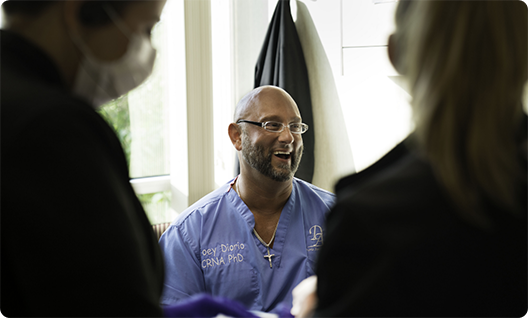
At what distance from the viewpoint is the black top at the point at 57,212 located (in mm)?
426

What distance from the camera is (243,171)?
1911 mm

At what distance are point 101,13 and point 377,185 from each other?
44cm

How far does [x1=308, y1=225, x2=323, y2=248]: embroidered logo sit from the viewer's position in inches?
67.2

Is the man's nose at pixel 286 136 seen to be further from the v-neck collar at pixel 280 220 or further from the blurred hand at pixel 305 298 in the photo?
the blurred hand at pixel 305 298

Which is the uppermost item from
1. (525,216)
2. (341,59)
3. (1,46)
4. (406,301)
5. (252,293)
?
(341,59)

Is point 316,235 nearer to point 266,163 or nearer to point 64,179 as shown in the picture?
point 266,163

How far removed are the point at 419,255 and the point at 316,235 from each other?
122 cm

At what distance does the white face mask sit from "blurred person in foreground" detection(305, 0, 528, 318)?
380 millimetres

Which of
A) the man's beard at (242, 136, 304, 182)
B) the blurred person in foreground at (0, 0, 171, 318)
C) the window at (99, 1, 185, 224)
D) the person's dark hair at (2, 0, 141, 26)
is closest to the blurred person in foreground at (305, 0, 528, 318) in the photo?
the blurred person in foreground at (0, 0, 171, 318)

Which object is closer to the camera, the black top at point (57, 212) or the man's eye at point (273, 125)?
the black top at point (57, 212)

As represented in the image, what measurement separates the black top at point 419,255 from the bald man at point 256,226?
3.40 ft

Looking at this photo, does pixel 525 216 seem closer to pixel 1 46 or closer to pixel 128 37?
pixel 128 37

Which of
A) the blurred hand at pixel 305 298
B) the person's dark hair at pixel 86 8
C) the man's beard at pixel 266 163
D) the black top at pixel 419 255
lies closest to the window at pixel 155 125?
the man's beard at pixel 266 163

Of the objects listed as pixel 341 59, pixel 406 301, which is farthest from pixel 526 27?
pixel 341 59
